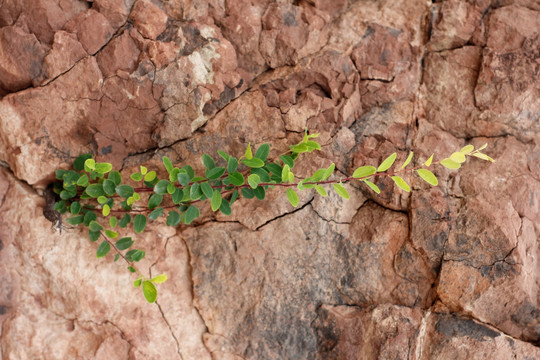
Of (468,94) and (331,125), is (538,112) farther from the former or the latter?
(331,125)

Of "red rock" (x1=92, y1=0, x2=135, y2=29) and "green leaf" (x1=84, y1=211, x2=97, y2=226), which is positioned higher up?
"red rock" (x1=92, y1=0, x2=135, y2=29)

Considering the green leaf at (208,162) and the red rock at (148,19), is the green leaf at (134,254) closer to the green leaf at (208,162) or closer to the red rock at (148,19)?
the green leaf at (208,162)

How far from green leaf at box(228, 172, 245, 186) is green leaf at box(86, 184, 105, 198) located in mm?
732

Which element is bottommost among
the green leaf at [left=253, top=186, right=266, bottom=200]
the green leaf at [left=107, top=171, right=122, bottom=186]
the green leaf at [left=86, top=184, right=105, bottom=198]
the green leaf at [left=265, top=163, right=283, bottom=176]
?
the green leaf at [left=253, top=186, right=266, bottom=200]

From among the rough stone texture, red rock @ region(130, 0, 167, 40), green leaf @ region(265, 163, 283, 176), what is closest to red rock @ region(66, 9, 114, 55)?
the rough stone texture

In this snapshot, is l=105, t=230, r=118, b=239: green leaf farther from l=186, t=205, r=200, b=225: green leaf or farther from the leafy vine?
l=186, t=205, r=200, b=225: green leaf

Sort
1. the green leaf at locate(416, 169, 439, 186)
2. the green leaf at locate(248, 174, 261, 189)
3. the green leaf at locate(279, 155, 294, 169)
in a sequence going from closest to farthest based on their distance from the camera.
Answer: the green leaf at locate(416, 169, 439, 186) → the green leaf at locate(248, 174, 261, 189) → the green leaf at locate(279, 155, 294, 169)

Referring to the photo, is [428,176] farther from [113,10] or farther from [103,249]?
[113,10]

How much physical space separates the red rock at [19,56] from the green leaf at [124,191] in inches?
31.5

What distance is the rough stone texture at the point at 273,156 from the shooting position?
2.43 m

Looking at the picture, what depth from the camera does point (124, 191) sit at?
7.87 feet

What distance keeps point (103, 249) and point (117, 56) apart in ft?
3.59

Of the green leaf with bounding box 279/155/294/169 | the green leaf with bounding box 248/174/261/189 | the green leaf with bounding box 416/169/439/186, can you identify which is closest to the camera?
the green leaf with bounding box 416/169/439/186

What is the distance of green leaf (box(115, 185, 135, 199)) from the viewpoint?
2383mm
